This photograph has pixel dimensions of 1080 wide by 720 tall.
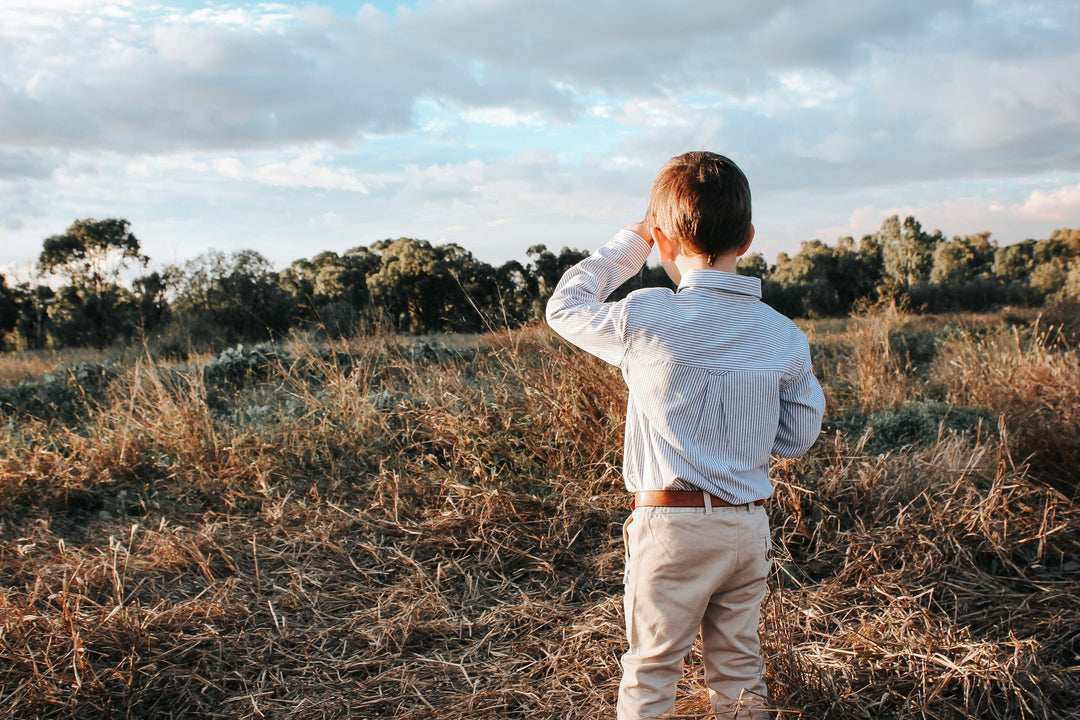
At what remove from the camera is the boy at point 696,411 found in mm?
1589

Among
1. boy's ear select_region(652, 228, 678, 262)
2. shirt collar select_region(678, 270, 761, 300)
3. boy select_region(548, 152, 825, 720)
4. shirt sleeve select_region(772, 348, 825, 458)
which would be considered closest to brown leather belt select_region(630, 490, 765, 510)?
boy select_region(548, 152, 825, 720)

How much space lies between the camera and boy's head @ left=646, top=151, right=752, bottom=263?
1.59 meters

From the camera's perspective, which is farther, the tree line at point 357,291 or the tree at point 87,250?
the tree at point 87,250

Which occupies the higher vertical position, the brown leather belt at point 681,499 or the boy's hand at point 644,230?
the boy's hand at point 644,230

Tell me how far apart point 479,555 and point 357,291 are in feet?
22.7

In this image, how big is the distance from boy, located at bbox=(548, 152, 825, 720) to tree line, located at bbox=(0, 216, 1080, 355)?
9.01 ft

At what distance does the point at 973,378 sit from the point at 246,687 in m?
5.19

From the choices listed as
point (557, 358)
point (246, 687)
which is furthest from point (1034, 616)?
point (246, 687)

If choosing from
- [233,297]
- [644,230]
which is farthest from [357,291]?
[644,230]

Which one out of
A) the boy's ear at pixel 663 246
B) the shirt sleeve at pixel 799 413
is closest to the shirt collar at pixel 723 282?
the boy's ear at pixel 663 246

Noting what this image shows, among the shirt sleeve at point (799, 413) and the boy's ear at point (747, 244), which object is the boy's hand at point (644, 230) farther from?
the shirt sleeve at point (799, 413)

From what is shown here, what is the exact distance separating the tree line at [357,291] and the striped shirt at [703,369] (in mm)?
2752

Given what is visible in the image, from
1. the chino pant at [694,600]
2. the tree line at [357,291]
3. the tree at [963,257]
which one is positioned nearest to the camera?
the chino pant at [694,600]

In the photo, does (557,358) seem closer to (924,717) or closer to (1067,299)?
(924,717)
